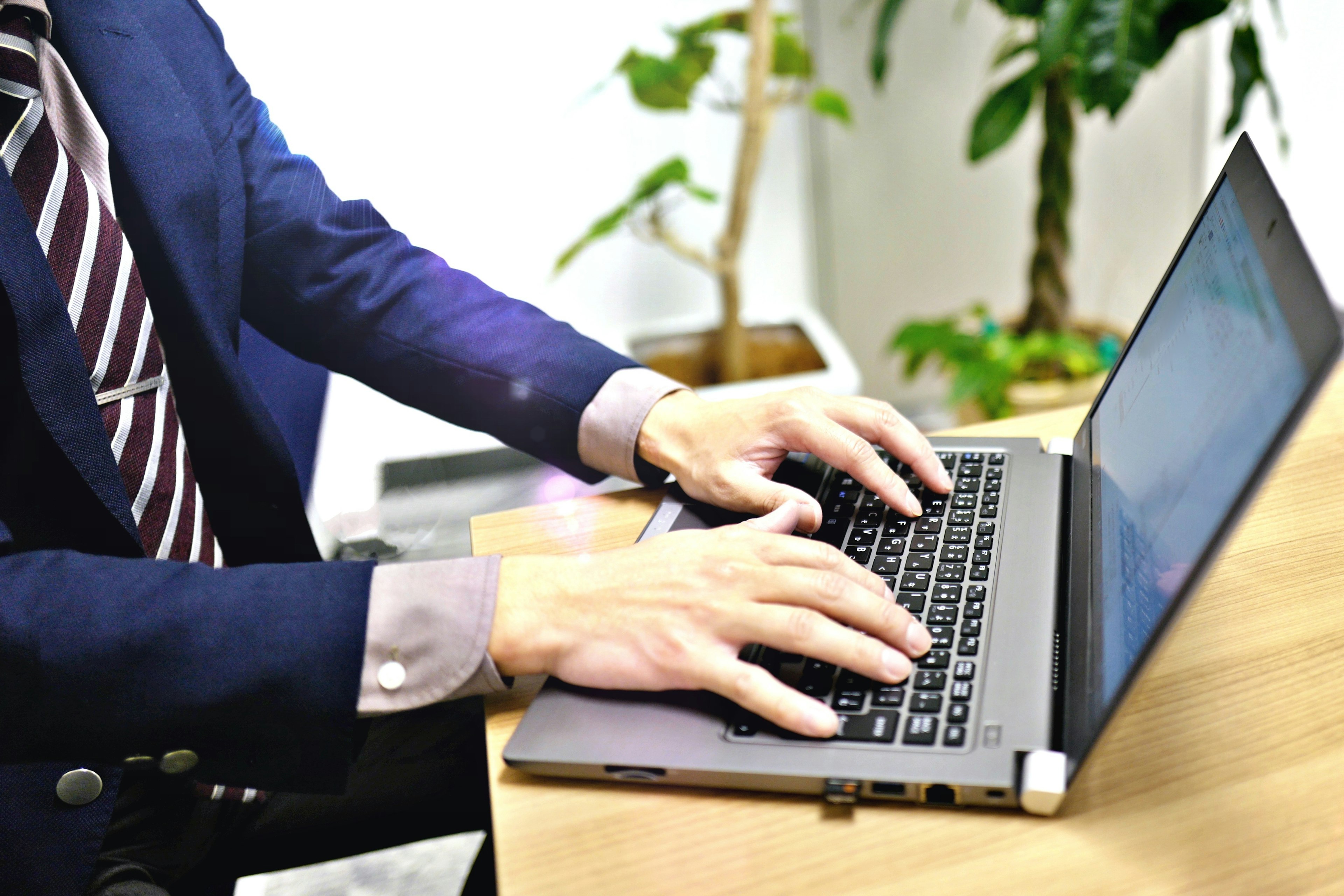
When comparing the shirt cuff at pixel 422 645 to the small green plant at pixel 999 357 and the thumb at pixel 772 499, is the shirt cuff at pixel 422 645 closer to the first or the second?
the thumb at pixel 772 499

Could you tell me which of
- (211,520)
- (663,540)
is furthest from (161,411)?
(663,540)

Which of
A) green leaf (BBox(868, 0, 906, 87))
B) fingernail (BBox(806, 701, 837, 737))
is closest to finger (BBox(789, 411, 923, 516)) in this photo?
fingernail (BBox(806, 701, 837, 737))

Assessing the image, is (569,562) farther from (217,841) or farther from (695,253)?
(695,253)

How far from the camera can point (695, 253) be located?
3.54ft

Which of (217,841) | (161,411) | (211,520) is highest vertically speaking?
(161,411)

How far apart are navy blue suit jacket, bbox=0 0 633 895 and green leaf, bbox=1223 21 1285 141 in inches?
38.9

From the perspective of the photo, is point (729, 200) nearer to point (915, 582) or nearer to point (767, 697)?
→ point (915, 582)

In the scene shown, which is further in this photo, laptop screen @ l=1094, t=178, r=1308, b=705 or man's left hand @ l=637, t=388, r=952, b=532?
man's left hand @ l=637, t=388, r=952, b=532

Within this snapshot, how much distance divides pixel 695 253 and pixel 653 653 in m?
0.69

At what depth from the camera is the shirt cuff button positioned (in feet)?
1.63

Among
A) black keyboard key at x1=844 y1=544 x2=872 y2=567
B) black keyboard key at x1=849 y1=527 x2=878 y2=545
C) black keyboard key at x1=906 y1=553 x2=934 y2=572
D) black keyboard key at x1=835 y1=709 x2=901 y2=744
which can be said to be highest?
black keyboard key at x1=835 y1=709 x2=901 y2=744

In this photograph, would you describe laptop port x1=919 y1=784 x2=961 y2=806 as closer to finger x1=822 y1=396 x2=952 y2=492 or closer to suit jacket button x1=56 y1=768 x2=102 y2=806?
finger x1=822 y1=396 x2=952 y2=492

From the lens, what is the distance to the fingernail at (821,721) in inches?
16.5

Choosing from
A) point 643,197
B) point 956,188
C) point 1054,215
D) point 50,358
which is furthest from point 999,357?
point 50,358
